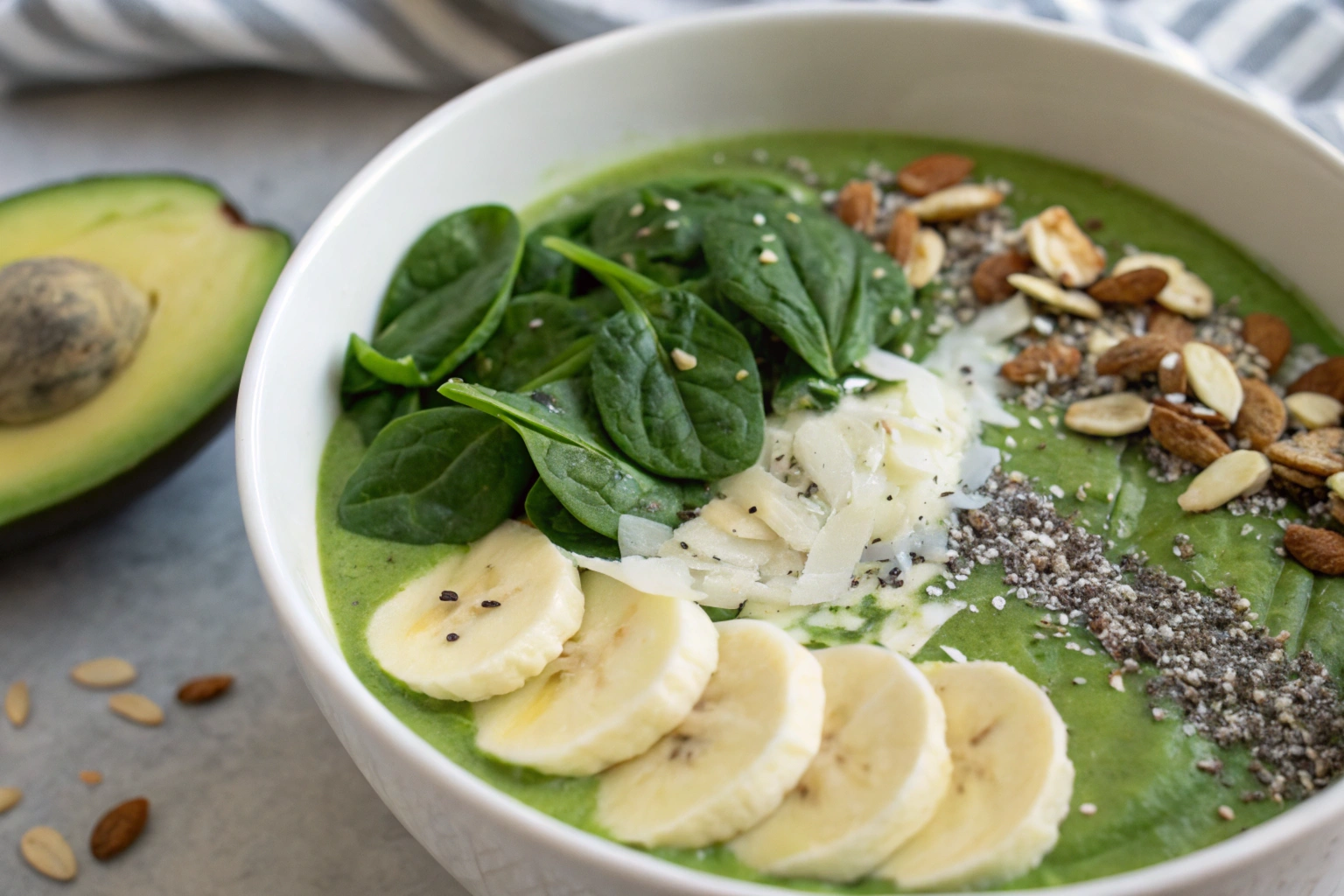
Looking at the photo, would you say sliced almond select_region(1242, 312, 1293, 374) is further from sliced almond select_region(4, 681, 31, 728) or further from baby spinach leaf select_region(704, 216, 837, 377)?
sliced almond select_region(4, 681, 31, 728)

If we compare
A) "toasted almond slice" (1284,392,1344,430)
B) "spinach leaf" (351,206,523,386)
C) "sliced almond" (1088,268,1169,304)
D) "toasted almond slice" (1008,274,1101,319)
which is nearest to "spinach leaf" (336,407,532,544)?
"spinach leaf" (351,206,523,386)

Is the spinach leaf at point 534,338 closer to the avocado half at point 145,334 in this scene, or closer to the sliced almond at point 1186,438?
the avocado half at point 145,334

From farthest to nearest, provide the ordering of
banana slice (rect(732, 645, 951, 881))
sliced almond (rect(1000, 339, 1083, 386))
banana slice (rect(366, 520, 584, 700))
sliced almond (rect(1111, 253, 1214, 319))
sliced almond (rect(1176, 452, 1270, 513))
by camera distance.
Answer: sliced almond (rect(1111, 253, 1214, 319)) < sliced almond (rect(1000, 339, 1083, 386)) < sliced almond (rect(1176, 452, 1270, 513)) < banana slice (rect(366, 520, 584, 700)) < banana slice (rect(732, 645, 951, 881))

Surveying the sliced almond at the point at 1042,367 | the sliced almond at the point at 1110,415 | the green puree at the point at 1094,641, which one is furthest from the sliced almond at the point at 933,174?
the sliced almond at the point at 1110,415

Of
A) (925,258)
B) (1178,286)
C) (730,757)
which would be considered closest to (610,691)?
(730,757)

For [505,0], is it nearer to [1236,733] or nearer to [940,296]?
[940,296]

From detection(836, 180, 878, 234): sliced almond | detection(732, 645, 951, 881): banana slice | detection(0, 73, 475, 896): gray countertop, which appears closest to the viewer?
detection(732, 645, 951, 881): banana slice
